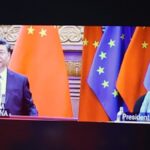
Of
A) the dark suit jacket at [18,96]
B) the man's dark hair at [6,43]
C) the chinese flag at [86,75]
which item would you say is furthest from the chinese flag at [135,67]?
the man's dark hair at [6,43]

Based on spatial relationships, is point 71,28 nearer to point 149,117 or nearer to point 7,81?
point 7,81

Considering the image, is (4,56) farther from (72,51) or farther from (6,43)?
(72,51)

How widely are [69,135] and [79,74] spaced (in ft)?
1.53

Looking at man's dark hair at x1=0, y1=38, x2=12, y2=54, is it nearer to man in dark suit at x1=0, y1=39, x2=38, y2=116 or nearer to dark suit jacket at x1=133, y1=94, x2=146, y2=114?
man in dark suit at x1=0, y1=39, x2=38, y2=116

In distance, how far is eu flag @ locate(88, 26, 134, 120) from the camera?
2.60 meters

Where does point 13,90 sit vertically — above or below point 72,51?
below

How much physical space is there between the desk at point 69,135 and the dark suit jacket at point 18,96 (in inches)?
2.8

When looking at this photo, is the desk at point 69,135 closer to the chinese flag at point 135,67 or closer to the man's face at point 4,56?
the chinese flag at point 135,67

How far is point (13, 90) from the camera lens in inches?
103

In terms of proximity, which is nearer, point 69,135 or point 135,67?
point 135,67

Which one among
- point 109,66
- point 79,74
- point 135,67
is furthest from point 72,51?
point 135,67

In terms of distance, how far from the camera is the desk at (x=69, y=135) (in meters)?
2.66

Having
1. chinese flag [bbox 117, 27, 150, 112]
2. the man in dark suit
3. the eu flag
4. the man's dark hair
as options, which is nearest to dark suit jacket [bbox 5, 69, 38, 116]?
the man in dark suit

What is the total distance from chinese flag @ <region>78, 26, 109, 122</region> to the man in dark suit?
340 millimetres
